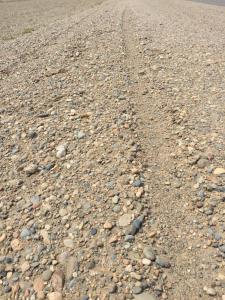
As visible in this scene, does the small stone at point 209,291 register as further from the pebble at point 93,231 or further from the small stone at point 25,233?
the small stone at point 25,233

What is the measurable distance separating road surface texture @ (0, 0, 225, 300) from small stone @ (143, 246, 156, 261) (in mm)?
18

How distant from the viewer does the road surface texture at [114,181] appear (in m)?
5.86

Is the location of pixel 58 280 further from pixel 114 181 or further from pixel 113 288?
pixel 114 181

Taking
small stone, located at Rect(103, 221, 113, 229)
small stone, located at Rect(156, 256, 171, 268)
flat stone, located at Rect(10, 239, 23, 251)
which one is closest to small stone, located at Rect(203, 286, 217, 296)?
small stone, located at Rect(156, 256, 171, 268)

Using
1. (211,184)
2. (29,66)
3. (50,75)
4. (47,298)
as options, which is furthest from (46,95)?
(47,298)

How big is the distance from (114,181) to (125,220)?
4.00 ft

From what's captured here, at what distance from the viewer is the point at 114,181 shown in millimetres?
7746

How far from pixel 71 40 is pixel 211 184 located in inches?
548

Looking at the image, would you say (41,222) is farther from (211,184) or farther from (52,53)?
(52,53)

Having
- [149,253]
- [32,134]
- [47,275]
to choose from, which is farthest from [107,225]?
[32,134]

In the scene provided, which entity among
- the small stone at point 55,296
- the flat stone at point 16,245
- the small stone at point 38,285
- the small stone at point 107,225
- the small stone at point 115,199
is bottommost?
the flat stone at point 16,245

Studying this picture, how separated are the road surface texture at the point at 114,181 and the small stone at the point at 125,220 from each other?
26 millimetres

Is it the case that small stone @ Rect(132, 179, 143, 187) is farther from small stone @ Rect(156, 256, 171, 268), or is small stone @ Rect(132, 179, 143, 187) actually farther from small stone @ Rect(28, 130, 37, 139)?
small stone @ Rect(28, 130, 37, 139)

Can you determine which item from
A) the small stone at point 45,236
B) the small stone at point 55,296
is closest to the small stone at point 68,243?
the small stone at point 45,236
